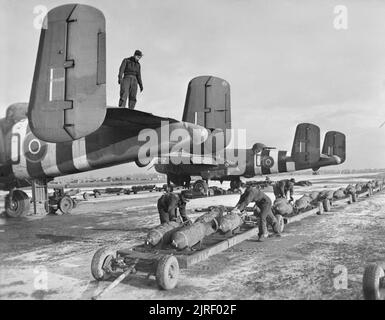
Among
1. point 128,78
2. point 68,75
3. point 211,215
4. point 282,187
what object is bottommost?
point 211,215

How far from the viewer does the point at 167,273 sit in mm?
5180

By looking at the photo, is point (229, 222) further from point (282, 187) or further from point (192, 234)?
point (282, 187)

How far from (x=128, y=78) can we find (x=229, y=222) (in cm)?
473

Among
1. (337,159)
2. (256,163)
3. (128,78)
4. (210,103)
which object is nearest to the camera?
(128,78)

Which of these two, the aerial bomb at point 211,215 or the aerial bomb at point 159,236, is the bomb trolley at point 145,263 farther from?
the aerial bomb at point 211,215

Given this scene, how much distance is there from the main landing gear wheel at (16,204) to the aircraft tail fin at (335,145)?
31.2 metres

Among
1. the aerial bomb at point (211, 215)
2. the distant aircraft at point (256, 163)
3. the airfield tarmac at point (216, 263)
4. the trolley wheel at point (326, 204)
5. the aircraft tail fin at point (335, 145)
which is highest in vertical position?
the aircraft tail fin at point (335, 145)

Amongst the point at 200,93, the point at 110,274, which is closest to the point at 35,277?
the point at 110,274

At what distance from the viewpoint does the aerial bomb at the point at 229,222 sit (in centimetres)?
820

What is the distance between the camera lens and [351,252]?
7660mm

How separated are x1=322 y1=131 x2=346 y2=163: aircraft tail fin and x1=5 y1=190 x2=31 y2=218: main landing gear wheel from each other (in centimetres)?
3124

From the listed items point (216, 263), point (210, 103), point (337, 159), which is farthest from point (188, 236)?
point (337, 159)

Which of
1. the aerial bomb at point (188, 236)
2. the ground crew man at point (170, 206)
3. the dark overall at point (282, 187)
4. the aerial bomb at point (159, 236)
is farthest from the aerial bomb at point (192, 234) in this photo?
the dark overall at point (282, 187)

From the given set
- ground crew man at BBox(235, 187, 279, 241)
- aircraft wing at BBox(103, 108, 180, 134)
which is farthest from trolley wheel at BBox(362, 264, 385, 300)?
aircraft wing at BBox(103, 108, 180, 134)
